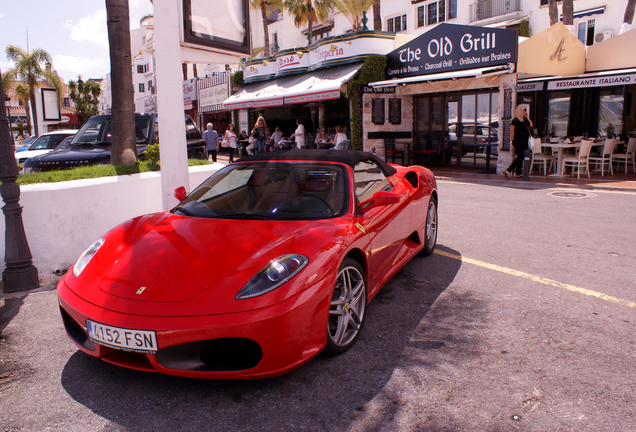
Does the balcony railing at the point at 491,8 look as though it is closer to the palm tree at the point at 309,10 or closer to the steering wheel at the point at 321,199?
the palm tree at the point at 309,10

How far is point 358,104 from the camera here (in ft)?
61.0

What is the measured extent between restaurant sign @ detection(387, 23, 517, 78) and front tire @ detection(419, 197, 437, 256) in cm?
940

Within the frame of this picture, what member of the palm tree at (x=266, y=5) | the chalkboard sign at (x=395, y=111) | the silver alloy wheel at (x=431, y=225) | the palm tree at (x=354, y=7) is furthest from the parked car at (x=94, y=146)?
the palm tree at (x=266, y=5)

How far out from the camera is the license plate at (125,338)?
96.4 inches

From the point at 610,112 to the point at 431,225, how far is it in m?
13.6

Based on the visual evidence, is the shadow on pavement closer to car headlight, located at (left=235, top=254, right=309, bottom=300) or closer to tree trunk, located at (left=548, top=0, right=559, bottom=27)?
car headlight, located at (left=235, top=254, right=309, bottom=300)

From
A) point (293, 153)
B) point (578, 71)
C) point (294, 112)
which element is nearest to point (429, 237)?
point (293, 153)

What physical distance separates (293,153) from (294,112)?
2240 centimetres

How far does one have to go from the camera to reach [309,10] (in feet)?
106

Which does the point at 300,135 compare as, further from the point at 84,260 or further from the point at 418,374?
the point at 418,374

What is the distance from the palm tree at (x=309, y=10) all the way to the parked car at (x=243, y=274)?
30.5 m

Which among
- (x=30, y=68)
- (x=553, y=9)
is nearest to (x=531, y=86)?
Result: (x=553, y=9)

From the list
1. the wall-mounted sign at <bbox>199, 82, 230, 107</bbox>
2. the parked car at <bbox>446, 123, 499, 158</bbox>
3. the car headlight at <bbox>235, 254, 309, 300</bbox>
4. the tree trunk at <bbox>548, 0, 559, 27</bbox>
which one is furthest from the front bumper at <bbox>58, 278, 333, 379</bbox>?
the wall-mounted sign at <bbox>199, 82, 230, 107</bbox>

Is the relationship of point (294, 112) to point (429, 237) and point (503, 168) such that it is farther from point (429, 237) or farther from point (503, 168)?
point (429, 237)
